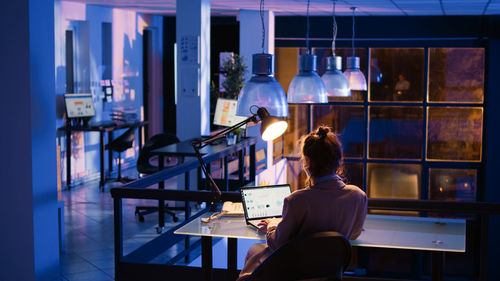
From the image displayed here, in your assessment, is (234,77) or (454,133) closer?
(234,77)

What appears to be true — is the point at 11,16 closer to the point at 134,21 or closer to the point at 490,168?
the point at 134,21

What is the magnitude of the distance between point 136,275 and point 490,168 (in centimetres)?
767

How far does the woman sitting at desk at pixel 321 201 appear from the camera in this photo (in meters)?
2.71

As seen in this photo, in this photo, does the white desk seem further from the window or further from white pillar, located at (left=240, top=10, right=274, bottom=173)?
the window

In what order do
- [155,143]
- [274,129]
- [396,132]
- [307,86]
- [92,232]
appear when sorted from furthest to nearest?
[396,132]
[155,143]
[92,232]
[307,86]
[274,129]

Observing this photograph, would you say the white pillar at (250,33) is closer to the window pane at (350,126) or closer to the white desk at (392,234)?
the window pane at (350,126)

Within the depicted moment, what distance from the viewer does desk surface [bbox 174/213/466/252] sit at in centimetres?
320

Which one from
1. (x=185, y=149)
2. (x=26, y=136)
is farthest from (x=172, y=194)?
(x=185, y=149)

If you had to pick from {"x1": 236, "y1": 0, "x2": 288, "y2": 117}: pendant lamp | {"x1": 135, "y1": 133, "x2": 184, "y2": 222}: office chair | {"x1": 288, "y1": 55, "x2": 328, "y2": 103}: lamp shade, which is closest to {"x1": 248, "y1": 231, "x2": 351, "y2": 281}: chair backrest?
{"x1": 236, "y1": 0, "x2": 288, "y2": 117}: pendant lamp

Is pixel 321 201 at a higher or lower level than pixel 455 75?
lower

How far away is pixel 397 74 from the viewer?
10.8 metres

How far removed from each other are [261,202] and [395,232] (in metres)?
0.77

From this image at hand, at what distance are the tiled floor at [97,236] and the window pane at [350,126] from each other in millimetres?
3850

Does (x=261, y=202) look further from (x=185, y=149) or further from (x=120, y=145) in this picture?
(x=120, y=145)
